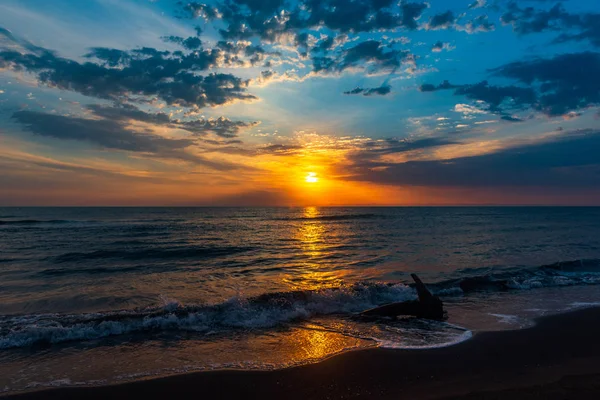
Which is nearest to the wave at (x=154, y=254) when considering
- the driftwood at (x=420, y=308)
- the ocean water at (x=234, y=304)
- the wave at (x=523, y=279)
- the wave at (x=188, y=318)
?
the ocean water at (x=234, y=304)

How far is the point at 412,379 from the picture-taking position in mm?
7309

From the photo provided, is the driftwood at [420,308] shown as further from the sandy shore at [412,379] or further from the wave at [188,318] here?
the sandy shore at [412,379]

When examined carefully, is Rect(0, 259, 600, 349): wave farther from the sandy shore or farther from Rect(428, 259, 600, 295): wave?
the sandy shore

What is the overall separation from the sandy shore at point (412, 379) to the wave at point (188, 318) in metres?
3.62

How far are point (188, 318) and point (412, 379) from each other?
7.47m

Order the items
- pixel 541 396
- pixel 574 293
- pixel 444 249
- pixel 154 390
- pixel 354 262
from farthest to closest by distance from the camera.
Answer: pixel 444 249 → pixel 354 262 → pixel 574 293 → pixel 154 390 → pixel 541 396

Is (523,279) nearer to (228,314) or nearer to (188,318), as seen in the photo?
(228,314)

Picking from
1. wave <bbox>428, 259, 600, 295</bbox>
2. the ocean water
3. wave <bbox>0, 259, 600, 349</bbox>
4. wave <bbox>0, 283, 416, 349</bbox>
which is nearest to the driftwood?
the ocean water

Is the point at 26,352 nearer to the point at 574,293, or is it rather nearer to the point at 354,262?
the point at 354,262

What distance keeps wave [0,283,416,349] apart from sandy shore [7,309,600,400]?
362cm

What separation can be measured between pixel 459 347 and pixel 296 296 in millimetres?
6618

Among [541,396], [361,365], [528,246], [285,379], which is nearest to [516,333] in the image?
[541,396]

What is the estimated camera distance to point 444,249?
3003 cm

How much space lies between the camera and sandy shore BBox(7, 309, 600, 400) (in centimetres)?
666
